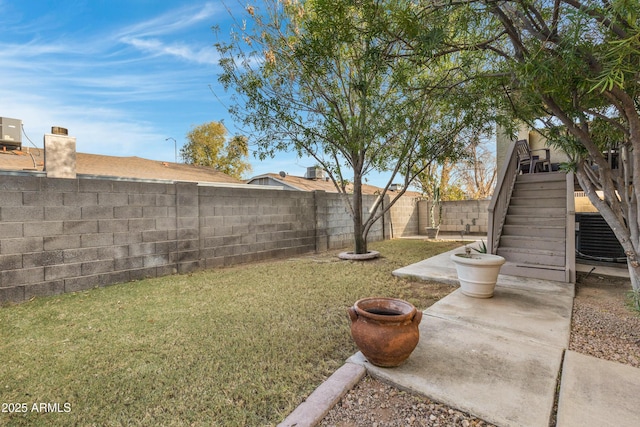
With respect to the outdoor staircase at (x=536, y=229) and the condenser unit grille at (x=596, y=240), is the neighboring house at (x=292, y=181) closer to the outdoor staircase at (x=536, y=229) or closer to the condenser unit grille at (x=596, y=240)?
the outdoor staircase at (x=536, y=229)

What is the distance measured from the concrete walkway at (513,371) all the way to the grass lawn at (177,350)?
22.7 inches

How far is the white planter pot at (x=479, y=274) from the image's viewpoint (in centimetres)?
339

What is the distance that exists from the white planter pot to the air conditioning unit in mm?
10575

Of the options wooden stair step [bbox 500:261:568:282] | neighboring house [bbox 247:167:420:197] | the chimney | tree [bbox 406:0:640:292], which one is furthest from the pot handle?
neighboring house [bbox 247:167:420:197]

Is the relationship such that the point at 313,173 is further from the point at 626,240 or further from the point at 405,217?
the point at 626,240

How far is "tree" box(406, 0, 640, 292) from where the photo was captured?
1950 mm

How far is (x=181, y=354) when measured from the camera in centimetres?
223

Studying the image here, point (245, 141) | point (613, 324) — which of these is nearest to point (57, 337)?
point (245, 141)

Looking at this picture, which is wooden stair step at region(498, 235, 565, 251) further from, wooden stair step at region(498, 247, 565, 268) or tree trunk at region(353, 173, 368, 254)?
tree trunk at region(353, 173, 368, 254)

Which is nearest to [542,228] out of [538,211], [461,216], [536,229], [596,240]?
[536,229]

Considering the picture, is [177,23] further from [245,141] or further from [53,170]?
[53,170]

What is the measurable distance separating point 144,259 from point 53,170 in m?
1.95

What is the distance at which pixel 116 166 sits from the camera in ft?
28.5

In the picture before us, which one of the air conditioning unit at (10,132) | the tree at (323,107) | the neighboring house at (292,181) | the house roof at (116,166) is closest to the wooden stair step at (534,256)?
the tree at (323,107)
